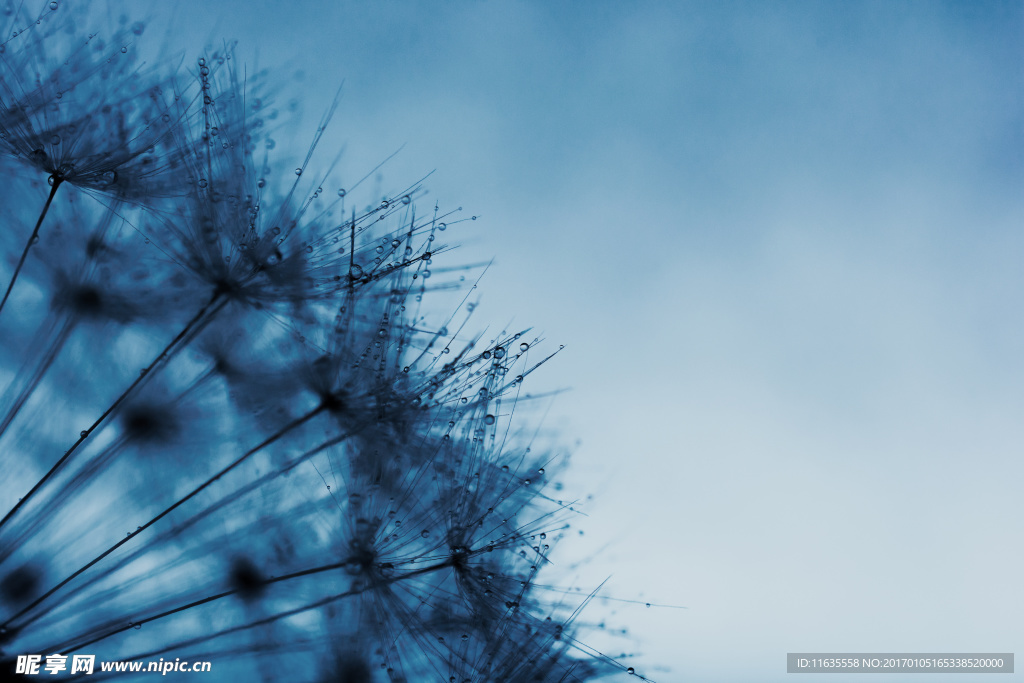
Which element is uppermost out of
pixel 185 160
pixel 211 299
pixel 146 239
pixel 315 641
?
pixel 185 160

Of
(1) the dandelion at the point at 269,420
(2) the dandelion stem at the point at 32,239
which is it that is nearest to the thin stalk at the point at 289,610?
(1) the dandelion at the point at 269,420

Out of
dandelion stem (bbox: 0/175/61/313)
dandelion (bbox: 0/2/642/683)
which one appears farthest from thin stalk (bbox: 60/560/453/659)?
dandelion stem (bbox: 0/175/61/313)

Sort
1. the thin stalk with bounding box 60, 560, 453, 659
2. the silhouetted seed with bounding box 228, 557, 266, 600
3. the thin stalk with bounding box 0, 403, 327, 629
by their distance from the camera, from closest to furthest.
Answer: the thin stalk with bounding box 0, 403, 327, 629, the thin stalk with bounding box 60, 560, 453, 659, the silhouetted seed with bounding box 228, 557, 266, 600

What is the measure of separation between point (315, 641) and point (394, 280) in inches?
65.0

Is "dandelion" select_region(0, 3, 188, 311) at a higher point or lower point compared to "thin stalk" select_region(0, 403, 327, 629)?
higher

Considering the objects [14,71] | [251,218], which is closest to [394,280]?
[251,218]

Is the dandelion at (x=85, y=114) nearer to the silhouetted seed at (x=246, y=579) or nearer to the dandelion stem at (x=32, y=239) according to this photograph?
the dandelion stem at (x=32, y=239)

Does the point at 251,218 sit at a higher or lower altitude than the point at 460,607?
higher

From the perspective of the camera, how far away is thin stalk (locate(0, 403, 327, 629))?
249cm

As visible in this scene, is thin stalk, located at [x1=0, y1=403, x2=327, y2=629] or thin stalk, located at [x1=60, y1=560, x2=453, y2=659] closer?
thin stalk, located at [x1=0, y1=403, x2=327, y2=629]

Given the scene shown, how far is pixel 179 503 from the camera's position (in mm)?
2668

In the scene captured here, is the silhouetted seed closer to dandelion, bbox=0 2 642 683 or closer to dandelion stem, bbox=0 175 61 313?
dandelion, bbox=0 2 642 683

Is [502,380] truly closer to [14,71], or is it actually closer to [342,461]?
[342,461]

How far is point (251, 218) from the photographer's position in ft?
9.63
